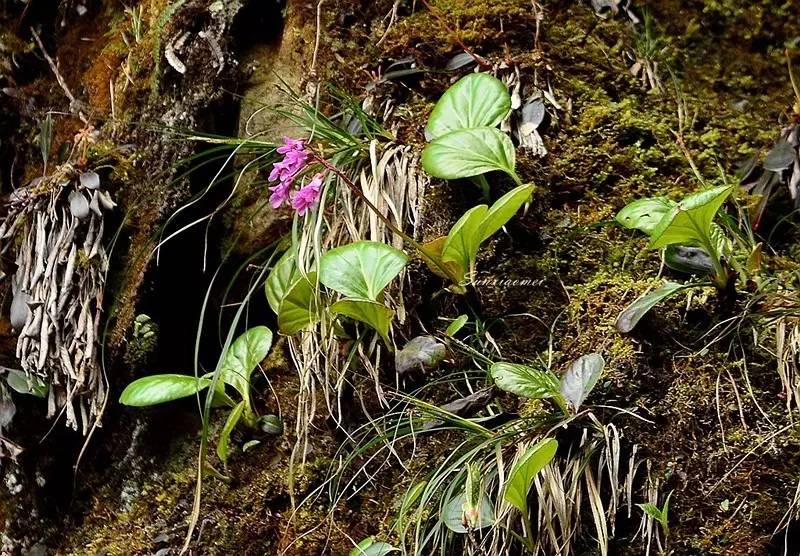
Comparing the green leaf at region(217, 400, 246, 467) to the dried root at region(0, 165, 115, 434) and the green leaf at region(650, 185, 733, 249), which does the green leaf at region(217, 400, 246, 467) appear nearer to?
the dried root at region(0, 165, 115, 434)

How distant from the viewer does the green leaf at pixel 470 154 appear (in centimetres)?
136

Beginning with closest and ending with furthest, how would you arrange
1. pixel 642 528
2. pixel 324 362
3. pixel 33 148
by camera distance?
pixel 642 528 < pixel 324 362 < pixel 33 148

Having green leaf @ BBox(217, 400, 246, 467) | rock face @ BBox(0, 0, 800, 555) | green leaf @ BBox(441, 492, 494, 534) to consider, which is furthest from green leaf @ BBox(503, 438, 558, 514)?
green leaf @ BBox(217, 400, 246, 467)


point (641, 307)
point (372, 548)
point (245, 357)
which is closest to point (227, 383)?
point (245, 357)

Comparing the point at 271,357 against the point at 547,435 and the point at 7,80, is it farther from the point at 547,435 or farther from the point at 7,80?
the point at 7,80

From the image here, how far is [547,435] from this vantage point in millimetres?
1180

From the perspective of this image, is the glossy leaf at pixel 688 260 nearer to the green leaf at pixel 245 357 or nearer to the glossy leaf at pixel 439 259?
the glossy leaf at pixel 439 259

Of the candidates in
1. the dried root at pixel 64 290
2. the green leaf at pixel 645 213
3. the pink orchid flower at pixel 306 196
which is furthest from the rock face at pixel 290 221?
the pink orchid flower at pixel 306 196

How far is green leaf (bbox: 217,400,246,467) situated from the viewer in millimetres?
1478

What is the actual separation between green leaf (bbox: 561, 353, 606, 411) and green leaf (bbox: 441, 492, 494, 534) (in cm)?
21

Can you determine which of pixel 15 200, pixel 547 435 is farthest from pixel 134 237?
pixel 547 435

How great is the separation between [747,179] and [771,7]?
40cm

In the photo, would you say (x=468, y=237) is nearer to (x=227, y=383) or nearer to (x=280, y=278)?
(x=280, y=278)

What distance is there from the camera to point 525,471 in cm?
106
